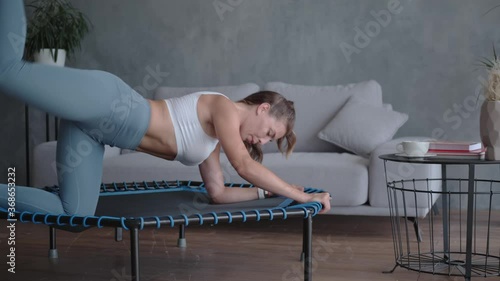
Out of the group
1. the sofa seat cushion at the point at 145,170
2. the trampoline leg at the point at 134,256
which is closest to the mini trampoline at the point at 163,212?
the trampoline leg at the point at 134,256

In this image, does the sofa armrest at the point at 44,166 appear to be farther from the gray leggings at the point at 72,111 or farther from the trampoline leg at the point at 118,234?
the gray leggings at the point at 72,111

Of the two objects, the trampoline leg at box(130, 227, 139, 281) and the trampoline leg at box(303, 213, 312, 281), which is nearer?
the trampoline leg at box(130, 227, 139, 281)

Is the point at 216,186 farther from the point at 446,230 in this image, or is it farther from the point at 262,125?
the point at 446,230

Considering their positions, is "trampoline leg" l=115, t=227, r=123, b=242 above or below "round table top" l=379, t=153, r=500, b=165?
below

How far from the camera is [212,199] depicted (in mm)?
2959

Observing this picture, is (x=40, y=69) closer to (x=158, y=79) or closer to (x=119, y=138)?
(x=119, y=138)

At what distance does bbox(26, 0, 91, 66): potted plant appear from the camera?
513 cm

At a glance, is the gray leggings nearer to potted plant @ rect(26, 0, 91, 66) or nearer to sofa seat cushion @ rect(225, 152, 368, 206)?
sofa seat cushion @ rect(225, 152, 368, 206)

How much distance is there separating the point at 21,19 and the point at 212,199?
43.8 inches

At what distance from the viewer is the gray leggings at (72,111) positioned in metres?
2.20

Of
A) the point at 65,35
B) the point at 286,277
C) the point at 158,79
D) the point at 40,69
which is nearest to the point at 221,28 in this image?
the point at 158,79

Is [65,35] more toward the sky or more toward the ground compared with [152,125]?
more toward the sky

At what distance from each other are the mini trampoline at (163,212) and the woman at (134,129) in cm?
11

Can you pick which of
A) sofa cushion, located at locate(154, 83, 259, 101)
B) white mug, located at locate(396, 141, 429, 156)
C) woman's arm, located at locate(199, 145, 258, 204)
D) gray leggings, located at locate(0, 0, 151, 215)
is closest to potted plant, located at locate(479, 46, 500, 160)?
white mug, located at locate(396, 141, 429, 156)
